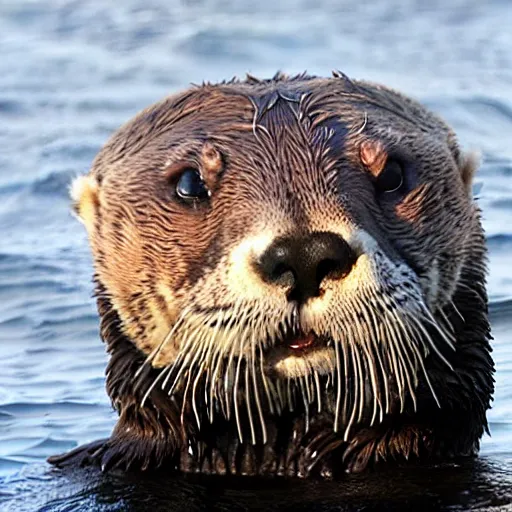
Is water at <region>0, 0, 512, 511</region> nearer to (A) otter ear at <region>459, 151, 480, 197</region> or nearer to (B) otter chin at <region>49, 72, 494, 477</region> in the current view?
(B) otter chin at <region>49, 72, 494, 477</region>

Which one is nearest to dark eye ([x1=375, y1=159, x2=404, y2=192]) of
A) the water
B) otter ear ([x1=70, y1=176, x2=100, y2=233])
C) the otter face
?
the otter face

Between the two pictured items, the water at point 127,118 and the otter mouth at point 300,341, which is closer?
the otter mouth at point 300,341

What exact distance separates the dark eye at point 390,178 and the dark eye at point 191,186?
1.70 ft

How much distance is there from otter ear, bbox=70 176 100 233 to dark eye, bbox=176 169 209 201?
46cm

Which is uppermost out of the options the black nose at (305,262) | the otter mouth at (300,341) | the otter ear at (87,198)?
the otter ear at (87,198)

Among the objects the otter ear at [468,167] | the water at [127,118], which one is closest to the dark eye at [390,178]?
the otter ear at [468,167]

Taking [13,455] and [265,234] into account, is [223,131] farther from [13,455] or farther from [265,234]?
[13,455]

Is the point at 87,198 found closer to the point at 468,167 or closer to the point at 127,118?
the point at 468,167

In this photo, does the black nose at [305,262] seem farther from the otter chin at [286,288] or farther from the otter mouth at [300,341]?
the otter mouth at [300,341]

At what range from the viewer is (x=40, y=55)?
557 inches

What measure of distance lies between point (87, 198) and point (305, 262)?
1.24m

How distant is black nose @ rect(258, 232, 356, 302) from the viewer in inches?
180

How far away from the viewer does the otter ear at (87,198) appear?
557 centimetres

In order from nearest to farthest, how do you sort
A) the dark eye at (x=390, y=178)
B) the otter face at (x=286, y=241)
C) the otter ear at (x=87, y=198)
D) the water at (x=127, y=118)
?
the otter face at (x=286, y=241), the dark eye at (x=390, y=178), the water at (x=127, y=118), the otter ear at (x=87, y=198)
